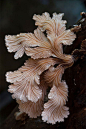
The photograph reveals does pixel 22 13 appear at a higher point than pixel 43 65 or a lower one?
higher

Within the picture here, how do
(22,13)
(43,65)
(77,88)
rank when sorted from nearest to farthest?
(43,65), (77,88), (22,13)

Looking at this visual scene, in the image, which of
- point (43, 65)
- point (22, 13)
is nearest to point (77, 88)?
point (43, 65)

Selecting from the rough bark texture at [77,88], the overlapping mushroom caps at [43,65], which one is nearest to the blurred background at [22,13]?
the rough bark texture at [77,88]

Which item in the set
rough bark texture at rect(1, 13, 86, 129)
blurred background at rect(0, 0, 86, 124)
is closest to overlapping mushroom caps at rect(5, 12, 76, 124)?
rough bark texture at rect(1, 13, 86, 129)

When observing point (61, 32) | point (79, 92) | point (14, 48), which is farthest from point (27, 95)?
point (61, 32)

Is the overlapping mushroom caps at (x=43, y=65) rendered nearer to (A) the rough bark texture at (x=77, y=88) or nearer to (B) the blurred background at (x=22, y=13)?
(A) the rough bark texture at (x=77, y=88)

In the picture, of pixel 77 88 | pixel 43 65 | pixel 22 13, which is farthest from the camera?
pixel 22 13

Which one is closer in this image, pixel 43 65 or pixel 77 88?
pixel 43 65

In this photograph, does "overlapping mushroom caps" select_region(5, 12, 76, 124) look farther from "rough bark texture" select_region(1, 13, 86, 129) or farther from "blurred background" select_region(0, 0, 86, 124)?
"blurred background" select_region(0, 0, 86, 124)

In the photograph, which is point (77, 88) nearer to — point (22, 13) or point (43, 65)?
point (43, 65)

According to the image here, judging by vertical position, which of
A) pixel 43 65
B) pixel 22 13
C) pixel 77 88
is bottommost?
pixel 77 88
